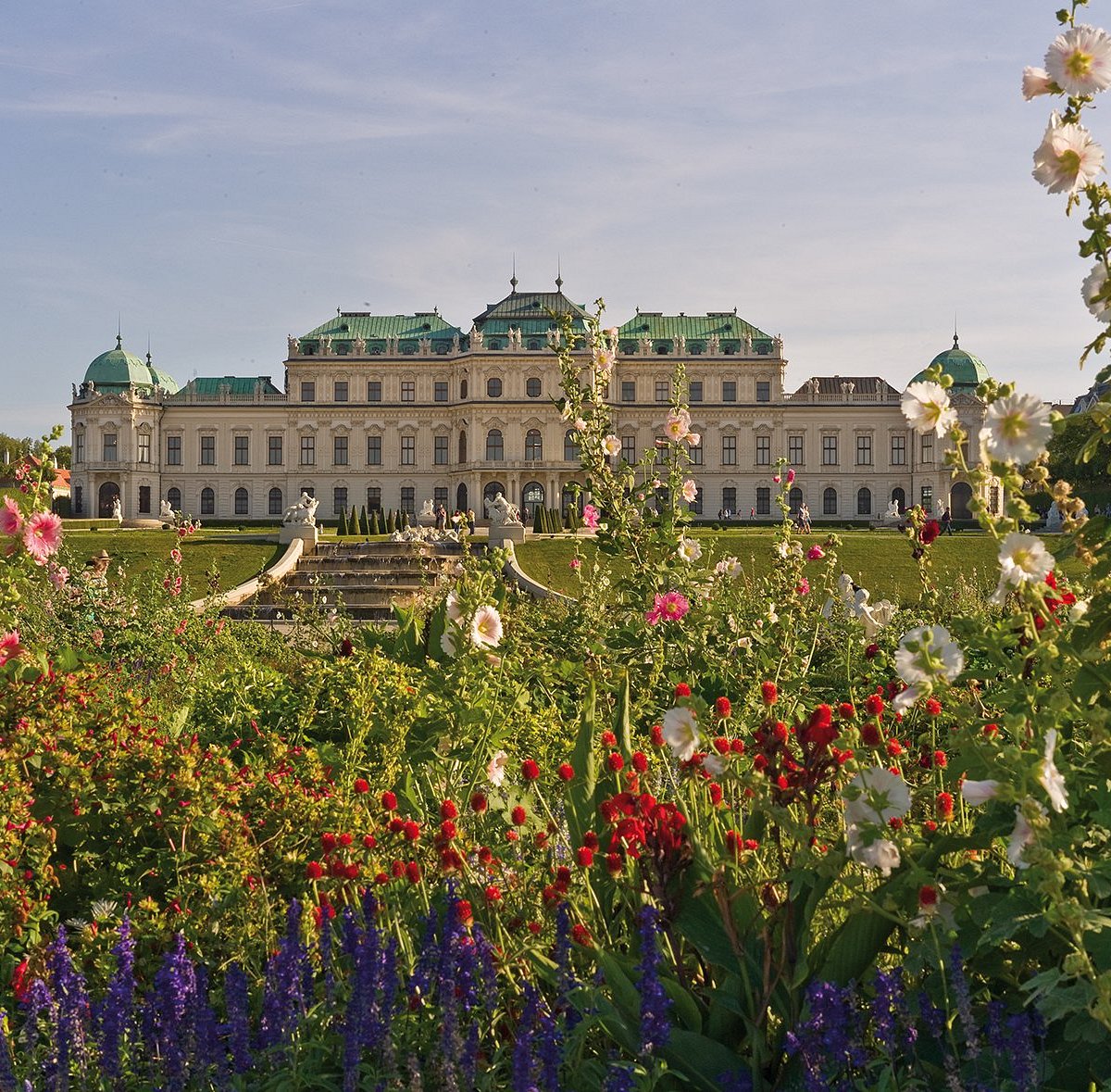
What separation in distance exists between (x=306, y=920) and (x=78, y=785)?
4.02 ft

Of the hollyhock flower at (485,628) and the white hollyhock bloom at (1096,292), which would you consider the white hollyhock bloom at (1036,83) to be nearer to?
the white hollyhock bloom at (1096,292)

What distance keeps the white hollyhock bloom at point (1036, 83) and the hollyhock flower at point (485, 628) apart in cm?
221

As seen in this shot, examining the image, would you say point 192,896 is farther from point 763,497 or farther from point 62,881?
point 763,497

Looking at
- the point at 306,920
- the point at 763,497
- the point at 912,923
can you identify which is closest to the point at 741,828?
the point at 912,923

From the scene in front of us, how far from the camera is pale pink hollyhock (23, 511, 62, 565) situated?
3.62 m

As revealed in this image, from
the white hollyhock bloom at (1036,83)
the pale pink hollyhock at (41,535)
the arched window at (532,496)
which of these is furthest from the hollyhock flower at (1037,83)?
the arched window at (532,496)

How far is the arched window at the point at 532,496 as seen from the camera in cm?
5147

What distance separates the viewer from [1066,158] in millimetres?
1823

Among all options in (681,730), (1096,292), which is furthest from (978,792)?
(1096,292)

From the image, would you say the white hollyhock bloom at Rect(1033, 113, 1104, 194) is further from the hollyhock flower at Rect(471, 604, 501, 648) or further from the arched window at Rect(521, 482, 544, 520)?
the arched window at Rect(521, 482, 544, 520)

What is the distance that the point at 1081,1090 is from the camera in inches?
75.5

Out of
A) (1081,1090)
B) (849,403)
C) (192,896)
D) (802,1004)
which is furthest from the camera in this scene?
(849,403)

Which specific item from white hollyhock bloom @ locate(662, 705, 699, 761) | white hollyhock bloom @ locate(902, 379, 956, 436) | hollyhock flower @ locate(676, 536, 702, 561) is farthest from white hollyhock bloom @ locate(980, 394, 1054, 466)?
hollyhock flower @ locate(676, 536, 702, 561)

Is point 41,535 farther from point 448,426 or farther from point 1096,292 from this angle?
point 448,426
